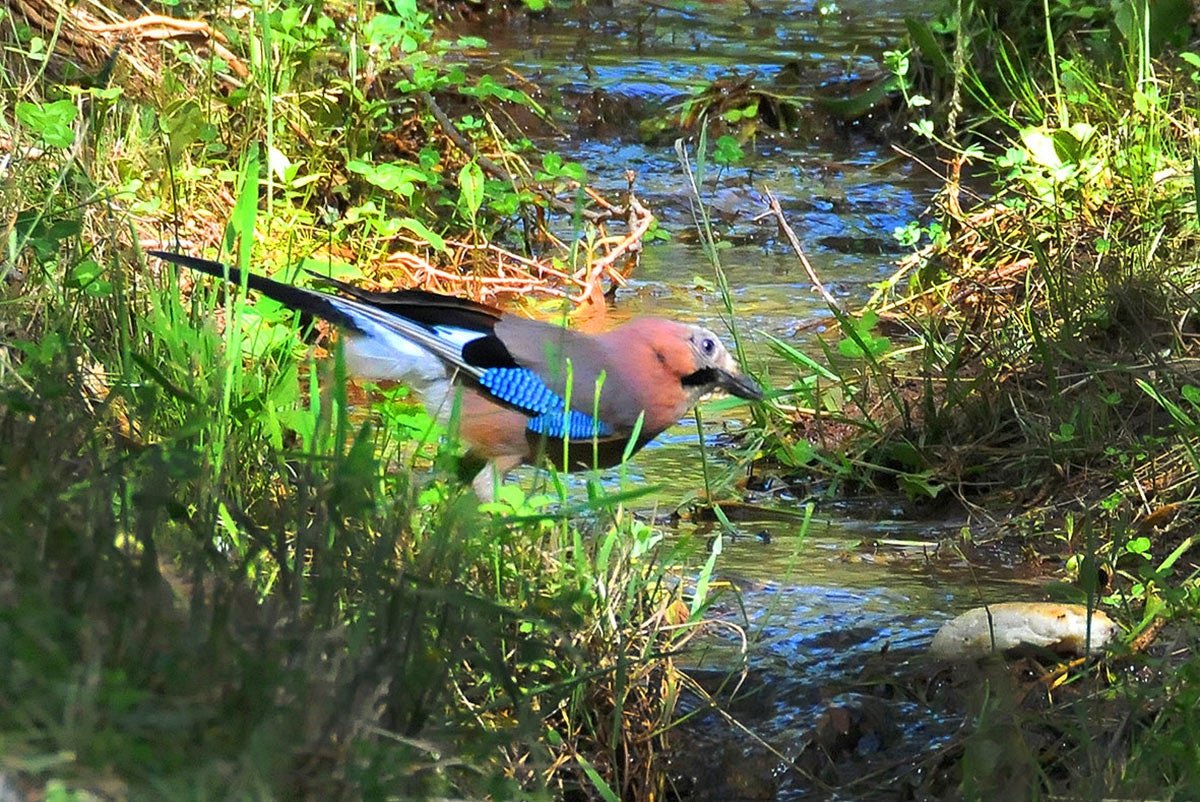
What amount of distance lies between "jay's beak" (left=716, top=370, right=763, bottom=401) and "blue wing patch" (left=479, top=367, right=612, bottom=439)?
0.42 meters

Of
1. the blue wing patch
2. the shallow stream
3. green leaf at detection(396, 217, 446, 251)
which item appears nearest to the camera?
the shallow stream

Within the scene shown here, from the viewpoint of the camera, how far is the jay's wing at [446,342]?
427cm

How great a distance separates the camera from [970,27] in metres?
7.95

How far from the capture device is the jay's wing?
168 inches

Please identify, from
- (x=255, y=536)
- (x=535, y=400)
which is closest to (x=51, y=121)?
(x=535, y=400)

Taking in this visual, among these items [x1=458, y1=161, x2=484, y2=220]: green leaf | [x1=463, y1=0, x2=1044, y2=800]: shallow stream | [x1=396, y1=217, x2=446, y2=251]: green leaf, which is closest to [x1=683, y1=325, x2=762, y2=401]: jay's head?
[x1=463, y1=0, x2=1044, y2=800]: shallow stream

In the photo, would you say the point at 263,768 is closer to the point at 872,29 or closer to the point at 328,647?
the point at 328,647

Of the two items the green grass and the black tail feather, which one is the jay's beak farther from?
the black tail feather

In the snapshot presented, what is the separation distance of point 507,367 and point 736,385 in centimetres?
63

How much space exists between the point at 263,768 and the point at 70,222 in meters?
2.75

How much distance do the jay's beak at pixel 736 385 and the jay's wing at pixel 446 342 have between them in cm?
43

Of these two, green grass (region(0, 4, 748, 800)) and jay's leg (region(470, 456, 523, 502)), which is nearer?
green grass (region(0, 4, 748, 800))

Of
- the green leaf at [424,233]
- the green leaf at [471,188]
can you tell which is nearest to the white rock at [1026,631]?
the green leaf at [424,233]

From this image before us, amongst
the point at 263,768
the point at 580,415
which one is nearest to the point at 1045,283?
the point at 580,415
